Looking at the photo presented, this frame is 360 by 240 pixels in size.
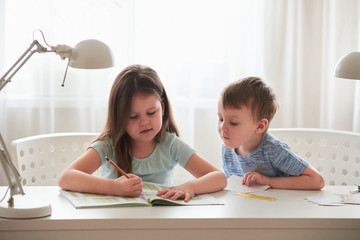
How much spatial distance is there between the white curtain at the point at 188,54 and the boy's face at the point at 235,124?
41.2 inches

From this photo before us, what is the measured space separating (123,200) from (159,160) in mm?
455

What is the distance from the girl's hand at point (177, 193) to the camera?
136cm

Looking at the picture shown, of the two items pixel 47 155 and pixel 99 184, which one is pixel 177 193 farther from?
pixel 47 155

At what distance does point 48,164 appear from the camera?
1971 millimetres

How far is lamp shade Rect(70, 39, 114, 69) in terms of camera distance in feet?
4.21

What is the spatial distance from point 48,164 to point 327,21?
169 cm

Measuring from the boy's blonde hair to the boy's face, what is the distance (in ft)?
0.05

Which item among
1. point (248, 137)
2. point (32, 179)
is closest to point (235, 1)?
point (248, 137)

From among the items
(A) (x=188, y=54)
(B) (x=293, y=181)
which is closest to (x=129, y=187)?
(B) (x=293, y=181)

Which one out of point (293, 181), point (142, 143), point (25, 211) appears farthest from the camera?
point (142, 143)

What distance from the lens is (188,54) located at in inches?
106

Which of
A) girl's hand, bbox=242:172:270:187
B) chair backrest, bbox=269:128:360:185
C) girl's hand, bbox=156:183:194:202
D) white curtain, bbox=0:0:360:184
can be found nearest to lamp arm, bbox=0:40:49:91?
girl's hand, bbox=156:183:194:202

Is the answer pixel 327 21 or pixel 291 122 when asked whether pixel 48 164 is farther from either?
pixel 327 21

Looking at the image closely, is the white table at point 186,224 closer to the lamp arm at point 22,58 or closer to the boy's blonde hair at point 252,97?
the lamp arm at point 22,58
